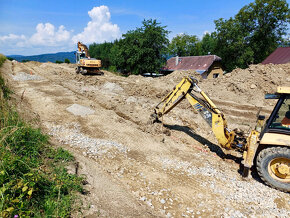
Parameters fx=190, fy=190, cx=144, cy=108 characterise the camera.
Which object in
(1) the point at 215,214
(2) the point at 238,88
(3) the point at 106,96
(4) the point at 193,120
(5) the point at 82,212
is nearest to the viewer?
(5) the point at 82,212

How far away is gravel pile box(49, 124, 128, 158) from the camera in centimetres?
524

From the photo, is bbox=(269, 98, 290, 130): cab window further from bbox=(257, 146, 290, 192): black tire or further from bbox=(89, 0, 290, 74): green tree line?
bbox=(89, 0, 290, 74): green tree line

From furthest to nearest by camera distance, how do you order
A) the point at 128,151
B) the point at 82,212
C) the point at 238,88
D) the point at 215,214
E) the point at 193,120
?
the point at 238,88, the point at 193,120, the point at 128,151, the point at 215,214, the point at 82,212

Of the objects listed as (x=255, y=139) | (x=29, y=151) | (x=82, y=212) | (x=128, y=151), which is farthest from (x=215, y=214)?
(x=29, y=151)

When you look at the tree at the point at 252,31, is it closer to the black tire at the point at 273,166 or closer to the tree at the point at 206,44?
the tree at the point at 206,44

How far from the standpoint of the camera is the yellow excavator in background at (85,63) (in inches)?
728

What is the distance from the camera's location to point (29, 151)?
3836 mm

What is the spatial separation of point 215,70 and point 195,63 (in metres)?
3.55

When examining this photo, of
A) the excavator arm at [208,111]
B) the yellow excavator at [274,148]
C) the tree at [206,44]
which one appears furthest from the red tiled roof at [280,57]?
the tree at [206,44]

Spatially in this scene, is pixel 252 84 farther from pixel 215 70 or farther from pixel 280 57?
pixel 215 70

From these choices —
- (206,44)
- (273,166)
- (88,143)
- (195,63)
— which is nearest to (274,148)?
(273,166)

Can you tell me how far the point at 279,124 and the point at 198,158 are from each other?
2.27 meters

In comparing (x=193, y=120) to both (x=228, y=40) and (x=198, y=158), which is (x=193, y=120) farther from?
(x=228, y=40)

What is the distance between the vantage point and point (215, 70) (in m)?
31.8
